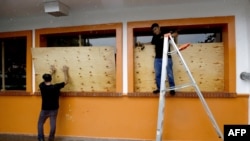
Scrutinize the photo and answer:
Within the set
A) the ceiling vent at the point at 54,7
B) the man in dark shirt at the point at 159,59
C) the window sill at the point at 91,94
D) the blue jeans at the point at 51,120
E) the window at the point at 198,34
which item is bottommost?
the blue jeans at the point at 51,120

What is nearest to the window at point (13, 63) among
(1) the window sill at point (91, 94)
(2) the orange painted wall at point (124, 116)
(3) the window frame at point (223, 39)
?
(2) the orange painted wall at point (124, 116)

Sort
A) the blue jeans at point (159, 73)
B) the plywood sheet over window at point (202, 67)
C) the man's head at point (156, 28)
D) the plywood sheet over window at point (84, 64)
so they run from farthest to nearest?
the plywood sheet over window at point (84, 64) < the plywood sheet over window at point (202, 67) < the blue jeans at point (159, 73) < the man's head at point (156, 28)

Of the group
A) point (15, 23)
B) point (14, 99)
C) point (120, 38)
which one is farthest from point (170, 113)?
point (15, 23)

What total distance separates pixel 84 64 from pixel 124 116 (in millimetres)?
1495

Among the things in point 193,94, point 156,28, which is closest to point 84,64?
point 156,28

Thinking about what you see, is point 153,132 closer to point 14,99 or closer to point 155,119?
point 155,119

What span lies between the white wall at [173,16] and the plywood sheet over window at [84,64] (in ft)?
1.31

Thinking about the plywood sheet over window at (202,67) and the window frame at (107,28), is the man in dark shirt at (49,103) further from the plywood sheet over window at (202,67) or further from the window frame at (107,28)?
the plywood sheet over window at (202,67)

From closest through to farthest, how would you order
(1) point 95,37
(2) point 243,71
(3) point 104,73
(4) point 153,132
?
(2) point 243,71
(4) point 153,132
(3) point 104,73
(1) point 95,37

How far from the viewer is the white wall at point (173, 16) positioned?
5285mm

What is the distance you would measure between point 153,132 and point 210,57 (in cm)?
199

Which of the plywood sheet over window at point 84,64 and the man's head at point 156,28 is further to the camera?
the plywood sheet over window at point 84,64

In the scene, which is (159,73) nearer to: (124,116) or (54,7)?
(124,116)

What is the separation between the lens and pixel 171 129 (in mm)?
5523
